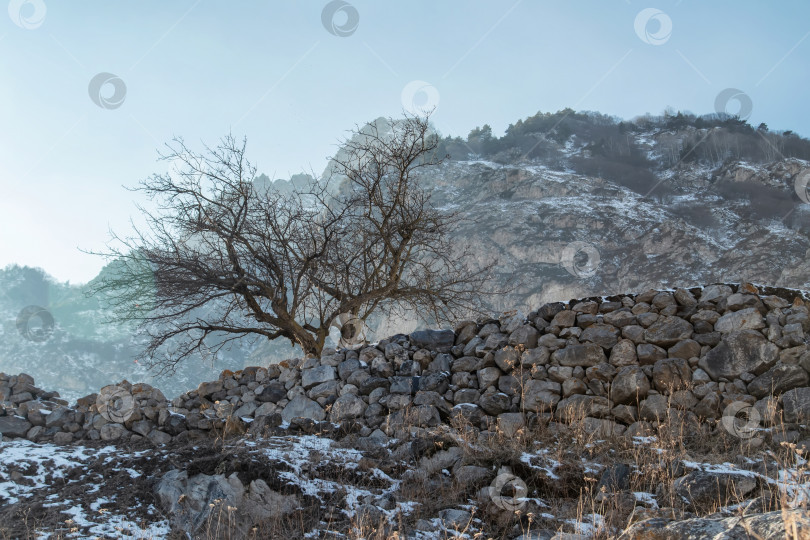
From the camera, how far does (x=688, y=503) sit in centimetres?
367

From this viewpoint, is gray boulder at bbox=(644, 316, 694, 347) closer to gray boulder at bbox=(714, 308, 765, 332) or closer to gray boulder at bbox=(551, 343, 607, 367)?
gray boulder at bbox=(714, 308, 765, 332)

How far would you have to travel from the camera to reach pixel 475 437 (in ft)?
19.6

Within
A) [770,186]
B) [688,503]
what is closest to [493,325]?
[688,503]

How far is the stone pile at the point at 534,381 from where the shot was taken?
18.6 ft

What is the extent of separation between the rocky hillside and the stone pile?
3cm

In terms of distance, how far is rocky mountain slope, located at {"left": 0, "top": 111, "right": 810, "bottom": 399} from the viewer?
150 feet

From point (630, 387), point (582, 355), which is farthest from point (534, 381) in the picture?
point (630, 387)

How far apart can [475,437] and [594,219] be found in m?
52.7

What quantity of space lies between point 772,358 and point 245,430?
20.9 feet

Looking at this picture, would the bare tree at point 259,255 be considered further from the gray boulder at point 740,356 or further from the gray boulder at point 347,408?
the gray boulder at point 740,356

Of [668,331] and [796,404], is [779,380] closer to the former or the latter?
[796,404]

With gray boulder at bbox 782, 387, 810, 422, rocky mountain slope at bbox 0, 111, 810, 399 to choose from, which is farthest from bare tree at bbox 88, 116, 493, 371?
rocky mountain slope at bbox 0, 111, 810, 399

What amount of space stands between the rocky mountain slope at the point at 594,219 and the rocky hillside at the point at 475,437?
2869 cm

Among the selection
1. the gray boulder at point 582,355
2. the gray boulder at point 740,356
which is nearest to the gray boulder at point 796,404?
the gray boulder at point 740,356
